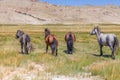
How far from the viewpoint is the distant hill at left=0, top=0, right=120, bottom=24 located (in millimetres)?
139625

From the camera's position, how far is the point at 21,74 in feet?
52.6

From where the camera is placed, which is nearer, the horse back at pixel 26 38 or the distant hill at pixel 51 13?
the horse back at pixel 26 38

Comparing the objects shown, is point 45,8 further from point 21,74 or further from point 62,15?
point 21,74

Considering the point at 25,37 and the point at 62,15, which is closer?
the point at 25,37

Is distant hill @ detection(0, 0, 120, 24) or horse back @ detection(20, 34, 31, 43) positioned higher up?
horse back @ detection(20, 34, 31, 43)

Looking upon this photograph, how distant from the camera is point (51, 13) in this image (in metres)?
164

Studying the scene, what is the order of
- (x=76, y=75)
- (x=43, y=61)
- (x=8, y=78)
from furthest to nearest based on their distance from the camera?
(x=43, y=61) → (x=76, y=75) → (x=8, y=78)

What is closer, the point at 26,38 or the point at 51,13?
the point at 26,38

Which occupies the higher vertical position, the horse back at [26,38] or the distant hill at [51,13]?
the horse back at [26,38]

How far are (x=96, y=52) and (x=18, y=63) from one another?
10.6 m

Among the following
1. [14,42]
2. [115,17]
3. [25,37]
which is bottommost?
[115,17]

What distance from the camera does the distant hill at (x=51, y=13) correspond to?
139625 millimetres

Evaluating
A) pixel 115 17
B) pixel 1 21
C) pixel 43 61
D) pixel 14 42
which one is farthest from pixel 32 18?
pixel 43 61

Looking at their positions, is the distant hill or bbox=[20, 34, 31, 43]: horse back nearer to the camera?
bbox=[20, 34, 31, 43]: horse back
